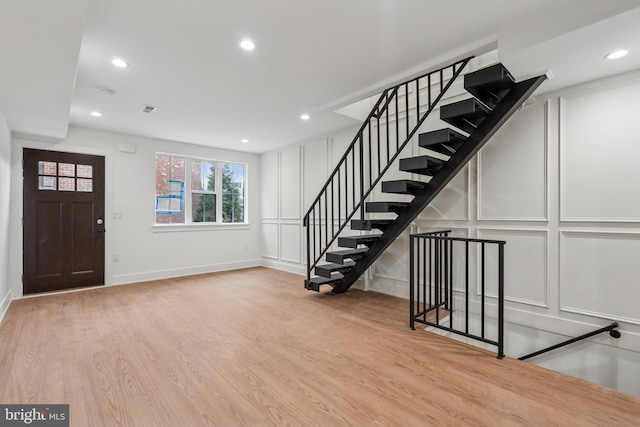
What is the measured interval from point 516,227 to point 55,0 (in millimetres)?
3964

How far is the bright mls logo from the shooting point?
64.9 inches

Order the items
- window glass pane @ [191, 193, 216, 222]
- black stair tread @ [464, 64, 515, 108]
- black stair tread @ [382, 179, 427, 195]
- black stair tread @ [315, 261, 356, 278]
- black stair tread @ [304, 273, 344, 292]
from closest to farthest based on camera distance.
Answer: black stair tread @ [464, 64, 515, 108]
black stair tread @ [382, 179, 427, 195]
black stair tread @ [315, 261, 356, 278]
black stair tread @ [304, 273, 344, 292]
window glass pane @ [191, 193, 216, 222]

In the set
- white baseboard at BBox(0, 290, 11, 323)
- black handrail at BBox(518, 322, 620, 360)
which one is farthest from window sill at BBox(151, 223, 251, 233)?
black handrail at BBox(518, 322, 620, 360)

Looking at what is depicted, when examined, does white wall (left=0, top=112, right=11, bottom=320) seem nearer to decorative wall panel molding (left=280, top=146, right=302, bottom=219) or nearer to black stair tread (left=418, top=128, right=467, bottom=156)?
decorative wall panel molding (left=280, top=146, right=302, bottom=219)

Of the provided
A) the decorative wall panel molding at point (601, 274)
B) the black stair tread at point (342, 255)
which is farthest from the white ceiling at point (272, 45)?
the black stair tread at point (342, 255)

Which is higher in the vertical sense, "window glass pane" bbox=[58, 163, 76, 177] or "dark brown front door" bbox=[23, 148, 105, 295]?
"window glass pane" bbox=[58, 163, 76, 177]

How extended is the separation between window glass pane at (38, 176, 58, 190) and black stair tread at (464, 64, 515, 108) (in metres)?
5.56

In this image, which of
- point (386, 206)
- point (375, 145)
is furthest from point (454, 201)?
point (375, 145)

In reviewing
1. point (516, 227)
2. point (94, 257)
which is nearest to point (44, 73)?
point (94, 257)

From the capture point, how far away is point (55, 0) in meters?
1.53

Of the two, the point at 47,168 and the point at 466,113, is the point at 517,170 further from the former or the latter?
the point at 47,168

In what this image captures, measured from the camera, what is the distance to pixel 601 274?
262 cm

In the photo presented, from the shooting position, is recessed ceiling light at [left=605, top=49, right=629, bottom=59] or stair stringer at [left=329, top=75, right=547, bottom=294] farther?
stair stringer at [left=329, top=75, right=547, bottom=294]

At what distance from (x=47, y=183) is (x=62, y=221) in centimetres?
59
